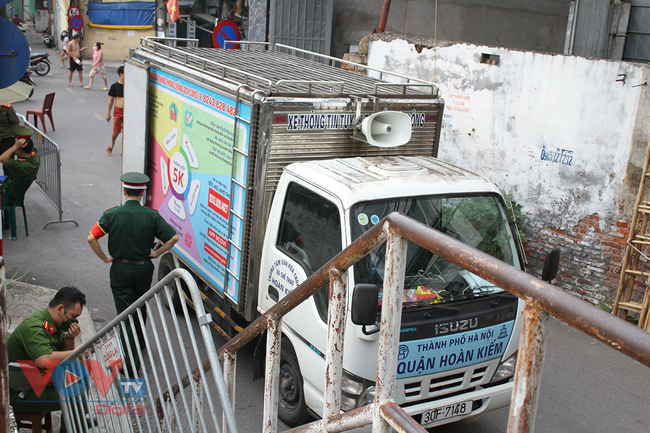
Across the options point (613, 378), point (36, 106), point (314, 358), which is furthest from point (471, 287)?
point (36, 106)

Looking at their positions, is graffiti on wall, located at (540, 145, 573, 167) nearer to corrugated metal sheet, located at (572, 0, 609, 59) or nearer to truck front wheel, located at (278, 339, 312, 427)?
corrugated metal sheet, located at (572, 0, 609, 59)

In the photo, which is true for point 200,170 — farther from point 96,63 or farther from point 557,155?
point 96,63

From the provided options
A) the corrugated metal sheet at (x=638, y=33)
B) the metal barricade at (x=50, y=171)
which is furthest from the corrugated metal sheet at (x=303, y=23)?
the corrugated metal sheet at (x=638, y=33)

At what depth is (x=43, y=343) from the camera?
14.1 feet

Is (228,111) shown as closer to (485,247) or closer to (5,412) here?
(485,247)

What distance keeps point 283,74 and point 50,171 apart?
16.0ft

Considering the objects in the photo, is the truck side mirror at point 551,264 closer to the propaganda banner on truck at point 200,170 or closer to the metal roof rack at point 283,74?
the metal roof rack at point 283,74

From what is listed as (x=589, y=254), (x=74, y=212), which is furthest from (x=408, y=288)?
(x=74, y=212)

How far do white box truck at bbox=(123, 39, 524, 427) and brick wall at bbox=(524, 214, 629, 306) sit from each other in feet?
9.81

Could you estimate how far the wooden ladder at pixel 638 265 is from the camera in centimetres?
695

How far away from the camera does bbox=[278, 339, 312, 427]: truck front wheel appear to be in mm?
4930

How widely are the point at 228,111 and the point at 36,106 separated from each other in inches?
530

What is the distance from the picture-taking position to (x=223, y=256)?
5.62m

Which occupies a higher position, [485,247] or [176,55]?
[176,55]
